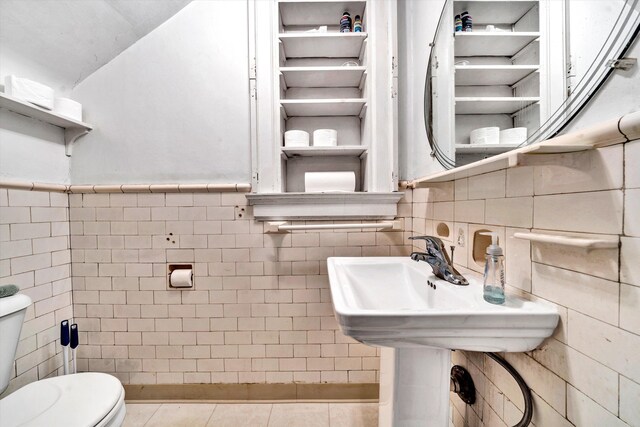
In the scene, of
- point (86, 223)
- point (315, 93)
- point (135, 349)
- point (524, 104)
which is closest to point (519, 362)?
point (524, 104)

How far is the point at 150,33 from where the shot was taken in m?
1.46

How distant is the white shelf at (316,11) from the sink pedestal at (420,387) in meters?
1.67

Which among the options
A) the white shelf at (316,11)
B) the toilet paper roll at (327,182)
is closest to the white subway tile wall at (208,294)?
the toilet paper roll at (327,182)

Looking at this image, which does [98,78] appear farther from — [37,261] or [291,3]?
[291,3]

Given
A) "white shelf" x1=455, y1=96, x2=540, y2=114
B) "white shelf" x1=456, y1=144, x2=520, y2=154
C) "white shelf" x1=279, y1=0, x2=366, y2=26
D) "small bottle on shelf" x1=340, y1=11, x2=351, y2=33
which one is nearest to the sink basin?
"white shelf" x1=456, y1=144, x2=520, y2=154

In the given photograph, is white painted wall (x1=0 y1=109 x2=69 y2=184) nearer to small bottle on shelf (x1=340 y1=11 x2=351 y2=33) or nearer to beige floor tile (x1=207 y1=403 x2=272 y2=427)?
beige floor tile (x1=207 y1=403 x2=272 y2=427)

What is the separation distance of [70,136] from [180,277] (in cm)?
103

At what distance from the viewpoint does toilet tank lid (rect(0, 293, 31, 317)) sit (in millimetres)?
975

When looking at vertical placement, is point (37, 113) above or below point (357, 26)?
Answer: below

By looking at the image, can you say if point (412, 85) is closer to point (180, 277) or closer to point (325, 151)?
point (325, 151)

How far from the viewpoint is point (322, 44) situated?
1396mm

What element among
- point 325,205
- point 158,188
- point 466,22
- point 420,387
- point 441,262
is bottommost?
point 420,387

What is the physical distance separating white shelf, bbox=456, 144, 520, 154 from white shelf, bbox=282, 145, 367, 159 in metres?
0.54

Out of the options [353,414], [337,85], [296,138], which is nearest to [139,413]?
[353,414]
